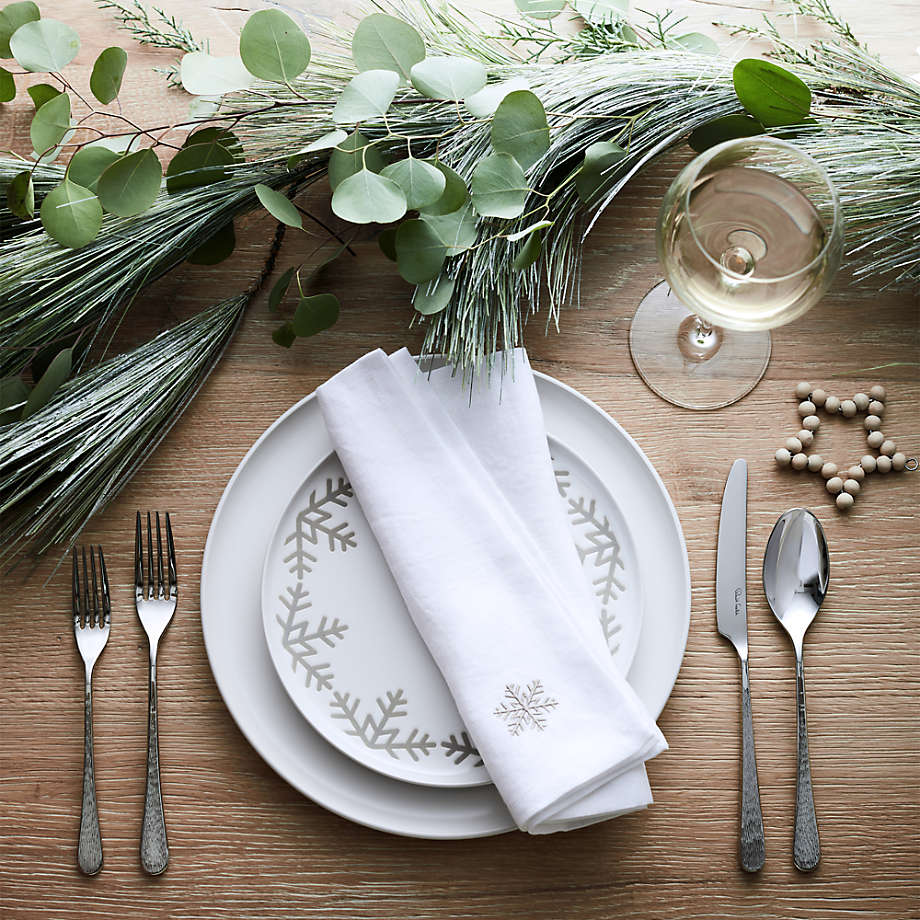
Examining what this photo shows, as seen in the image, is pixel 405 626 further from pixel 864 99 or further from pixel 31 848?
pixel 864 99

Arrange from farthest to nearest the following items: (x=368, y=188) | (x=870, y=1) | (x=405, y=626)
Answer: (x=870, y=1) < (x=405, y=626) < (x=368, y=188)

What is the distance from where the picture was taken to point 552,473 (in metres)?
0.79

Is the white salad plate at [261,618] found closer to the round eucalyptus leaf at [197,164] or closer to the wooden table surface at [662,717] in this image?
the wooden table surface at [662,717]

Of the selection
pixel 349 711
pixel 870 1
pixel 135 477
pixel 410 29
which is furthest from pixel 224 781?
pixel 870 1

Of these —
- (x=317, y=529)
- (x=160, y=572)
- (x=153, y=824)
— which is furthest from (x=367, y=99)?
(x=153, y=824)

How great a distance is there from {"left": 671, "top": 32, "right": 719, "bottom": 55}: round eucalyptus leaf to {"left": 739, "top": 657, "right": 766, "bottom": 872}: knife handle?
0.67 metres

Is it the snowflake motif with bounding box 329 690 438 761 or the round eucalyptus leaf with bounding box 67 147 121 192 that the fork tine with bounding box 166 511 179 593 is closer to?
the snowflake motif with bounding box 329 690 438 761

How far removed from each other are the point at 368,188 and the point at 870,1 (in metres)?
0.66

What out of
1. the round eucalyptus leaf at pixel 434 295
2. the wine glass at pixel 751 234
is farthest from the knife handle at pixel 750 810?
Result: the round eucalyptus leaf at pixel 434 295

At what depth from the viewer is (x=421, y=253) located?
0.76 meters

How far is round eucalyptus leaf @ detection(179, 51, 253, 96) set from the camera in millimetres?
750

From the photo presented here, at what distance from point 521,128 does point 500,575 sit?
1.34ft

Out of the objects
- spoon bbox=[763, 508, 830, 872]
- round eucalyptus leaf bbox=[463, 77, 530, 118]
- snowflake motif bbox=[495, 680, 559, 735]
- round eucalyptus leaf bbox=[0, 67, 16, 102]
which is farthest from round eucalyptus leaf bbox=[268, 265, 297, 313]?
spoon bbox=[763, 508, 830, 872]

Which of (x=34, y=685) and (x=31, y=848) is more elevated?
(x=34, y=685)
